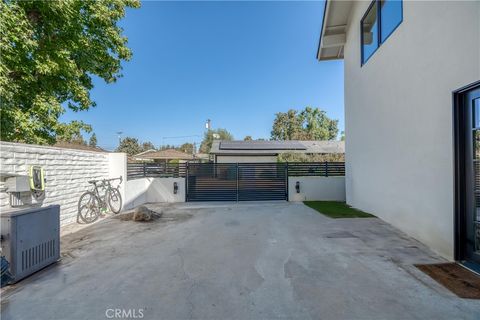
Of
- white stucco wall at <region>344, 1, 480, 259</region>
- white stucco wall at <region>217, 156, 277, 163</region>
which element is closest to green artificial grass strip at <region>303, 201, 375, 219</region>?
white stucco wall at <region>344, 1, 480, 259</region>

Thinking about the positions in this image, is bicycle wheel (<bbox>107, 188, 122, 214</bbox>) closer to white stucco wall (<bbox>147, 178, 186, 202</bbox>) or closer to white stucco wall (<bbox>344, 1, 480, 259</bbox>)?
white stucco wall (<bbox>147, 178, 186, 202</bbox>)

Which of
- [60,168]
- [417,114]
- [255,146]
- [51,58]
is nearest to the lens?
[417,114]

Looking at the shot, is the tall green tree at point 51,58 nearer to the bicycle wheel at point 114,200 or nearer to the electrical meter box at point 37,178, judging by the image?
the electrical meter box at point 37,178

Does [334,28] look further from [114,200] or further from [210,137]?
[210,137]

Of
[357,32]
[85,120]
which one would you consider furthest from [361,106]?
[85,120]

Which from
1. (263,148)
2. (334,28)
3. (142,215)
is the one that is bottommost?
(142,215)

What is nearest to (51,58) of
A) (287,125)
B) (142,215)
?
(142,215)

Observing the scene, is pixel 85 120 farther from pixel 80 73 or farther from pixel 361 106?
pixel 361 106

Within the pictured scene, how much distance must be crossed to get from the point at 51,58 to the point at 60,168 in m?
3.13

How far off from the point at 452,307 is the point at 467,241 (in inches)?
65.8

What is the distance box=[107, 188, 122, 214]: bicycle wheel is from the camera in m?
7.17

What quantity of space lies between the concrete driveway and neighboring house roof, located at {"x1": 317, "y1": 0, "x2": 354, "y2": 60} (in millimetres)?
7156

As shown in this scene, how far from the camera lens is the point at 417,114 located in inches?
184

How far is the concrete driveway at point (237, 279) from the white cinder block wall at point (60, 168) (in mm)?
942
